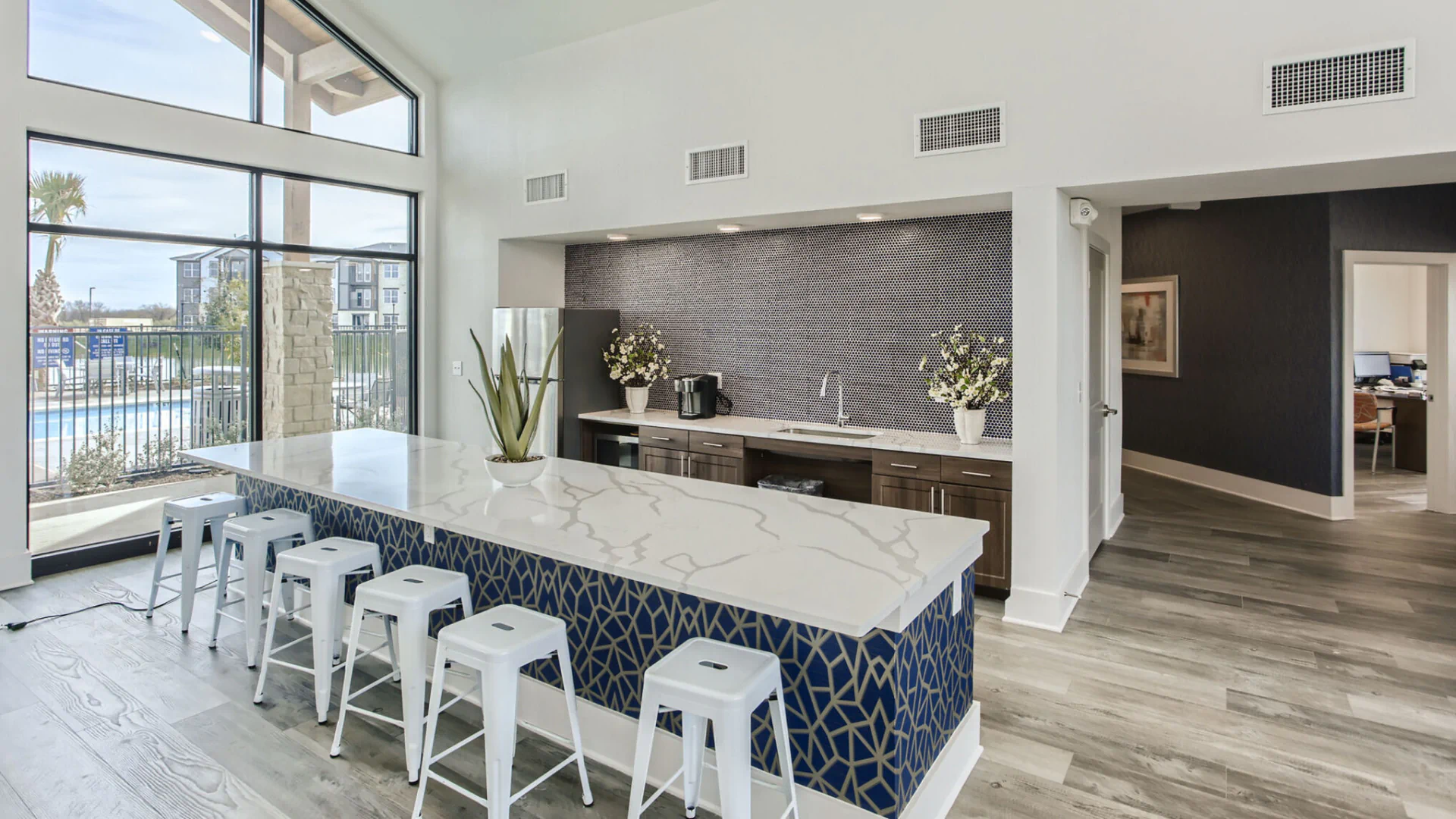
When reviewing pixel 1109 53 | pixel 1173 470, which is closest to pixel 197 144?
pixel 1109 53

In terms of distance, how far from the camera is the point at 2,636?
12.4ft

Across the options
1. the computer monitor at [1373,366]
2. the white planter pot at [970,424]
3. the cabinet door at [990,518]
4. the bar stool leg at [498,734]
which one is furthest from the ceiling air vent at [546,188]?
the computer monitor at [1373,366]

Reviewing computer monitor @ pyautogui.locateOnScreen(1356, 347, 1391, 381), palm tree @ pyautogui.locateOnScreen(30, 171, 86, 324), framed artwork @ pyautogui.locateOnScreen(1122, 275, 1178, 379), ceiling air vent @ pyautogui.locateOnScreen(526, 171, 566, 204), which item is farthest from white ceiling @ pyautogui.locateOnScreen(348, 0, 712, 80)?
computer monitor @ pyautogui.locateOnScreen(1356, 347, 1391, 381)

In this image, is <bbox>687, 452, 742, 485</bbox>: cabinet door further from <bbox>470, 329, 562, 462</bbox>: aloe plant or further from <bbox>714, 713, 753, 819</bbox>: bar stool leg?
<bbox>714, 713, 753, 819</bbox>: bar stool leg

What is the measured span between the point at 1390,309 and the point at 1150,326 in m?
4.81

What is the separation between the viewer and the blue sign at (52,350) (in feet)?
15.1

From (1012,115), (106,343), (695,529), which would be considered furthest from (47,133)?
(1012,115)

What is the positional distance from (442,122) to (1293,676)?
21.9ft

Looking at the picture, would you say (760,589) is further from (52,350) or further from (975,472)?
(52,350)

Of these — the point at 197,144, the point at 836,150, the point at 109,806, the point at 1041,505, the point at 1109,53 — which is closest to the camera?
the point at 109,806

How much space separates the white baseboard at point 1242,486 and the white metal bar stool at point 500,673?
6360 mm

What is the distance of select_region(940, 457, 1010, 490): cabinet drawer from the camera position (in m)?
4.10

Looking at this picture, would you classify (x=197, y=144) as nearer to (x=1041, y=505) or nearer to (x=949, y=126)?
(x=949, y=126)

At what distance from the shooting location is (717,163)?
4953 millimetres
